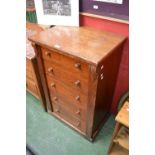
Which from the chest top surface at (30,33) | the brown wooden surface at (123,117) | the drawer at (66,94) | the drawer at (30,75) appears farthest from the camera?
the drawer at (30,75)

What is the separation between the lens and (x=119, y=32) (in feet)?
3.80

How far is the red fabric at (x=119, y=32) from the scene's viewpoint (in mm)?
1143

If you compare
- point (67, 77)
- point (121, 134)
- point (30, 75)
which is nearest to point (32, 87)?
point (30, 75)

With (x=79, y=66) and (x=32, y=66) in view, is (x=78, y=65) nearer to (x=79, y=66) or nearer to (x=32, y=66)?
(x=79, y=66)

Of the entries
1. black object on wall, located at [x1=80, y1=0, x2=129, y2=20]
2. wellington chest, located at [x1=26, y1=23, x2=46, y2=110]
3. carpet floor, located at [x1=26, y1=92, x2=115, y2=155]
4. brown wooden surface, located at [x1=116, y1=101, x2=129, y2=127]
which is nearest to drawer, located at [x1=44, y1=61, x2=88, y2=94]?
wellington chest, located at [x1=26, y1=23, x2=46, y2=110]

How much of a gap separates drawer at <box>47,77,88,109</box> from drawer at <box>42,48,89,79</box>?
19 cm

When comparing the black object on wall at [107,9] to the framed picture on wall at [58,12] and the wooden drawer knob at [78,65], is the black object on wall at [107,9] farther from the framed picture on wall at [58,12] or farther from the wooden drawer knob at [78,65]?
the wooden drawer knob at [78,65]

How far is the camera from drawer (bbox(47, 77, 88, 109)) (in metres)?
1.20

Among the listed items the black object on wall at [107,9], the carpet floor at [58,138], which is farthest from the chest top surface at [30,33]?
the carpet floor at [58,138]

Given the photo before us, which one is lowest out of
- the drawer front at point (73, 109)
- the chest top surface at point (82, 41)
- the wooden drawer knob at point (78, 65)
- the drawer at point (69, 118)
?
the drawer at point (69, 118)
